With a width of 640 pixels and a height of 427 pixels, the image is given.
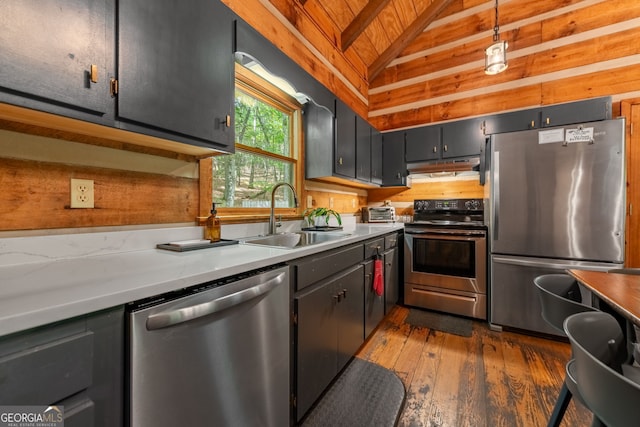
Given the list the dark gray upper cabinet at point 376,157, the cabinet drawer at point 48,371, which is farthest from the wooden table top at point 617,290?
the dark gray upper cabinet at point 376,157

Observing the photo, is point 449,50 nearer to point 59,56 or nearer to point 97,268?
point 59,56

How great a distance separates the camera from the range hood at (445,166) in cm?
300

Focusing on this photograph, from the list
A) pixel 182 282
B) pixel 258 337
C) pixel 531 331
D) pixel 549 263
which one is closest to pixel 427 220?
pixel 549 263

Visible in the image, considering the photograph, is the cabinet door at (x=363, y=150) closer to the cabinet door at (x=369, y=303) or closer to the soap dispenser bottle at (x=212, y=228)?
the cabinet door at (x=369, y=303)

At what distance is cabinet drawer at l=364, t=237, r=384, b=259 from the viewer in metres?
2.04

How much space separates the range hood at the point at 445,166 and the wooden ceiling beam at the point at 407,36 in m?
1.61

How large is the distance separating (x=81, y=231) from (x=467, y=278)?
296 cm

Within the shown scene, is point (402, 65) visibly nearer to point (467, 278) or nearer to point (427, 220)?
point (427, 220)

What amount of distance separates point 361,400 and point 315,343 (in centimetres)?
48

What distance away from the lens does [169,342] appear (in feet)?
2.48

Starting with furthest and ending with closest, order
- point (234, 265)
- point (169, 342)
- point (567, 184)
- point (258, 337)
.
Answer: point (567, 184) < point (258, 337) < point (234, 265) < point (169, 342)

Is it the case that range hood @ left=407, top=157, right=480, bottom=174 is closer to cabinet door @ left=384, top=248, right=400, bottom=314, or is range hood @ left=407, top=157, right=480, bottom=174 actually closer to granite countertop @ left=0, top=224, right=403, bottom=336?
cabinet door @ left=384, top=248, right=400, bottom=314

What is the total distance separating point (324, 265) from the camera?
4.85 ft

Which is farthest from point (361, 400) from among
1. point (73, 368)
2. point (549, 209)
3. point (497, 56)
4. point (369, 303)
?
point (497, 56)
